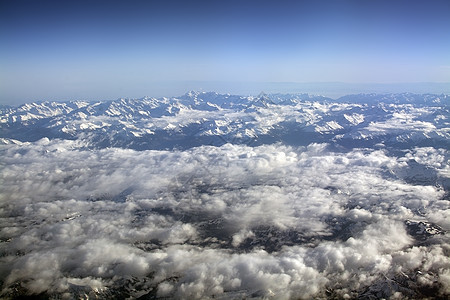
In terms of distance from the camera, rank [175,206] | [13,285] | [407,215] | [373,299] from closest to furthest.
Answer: [373,299]
[13,285]
[407,215]
[175,206]

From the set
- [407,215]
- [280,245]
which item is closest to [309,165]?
[407,215]

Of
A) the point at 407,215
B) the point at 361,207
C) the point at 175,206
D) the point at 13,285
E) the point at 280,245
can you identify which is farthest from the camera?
the point at 175,206

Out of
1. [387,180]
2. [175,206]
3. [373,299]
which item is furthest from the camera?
[387,180]

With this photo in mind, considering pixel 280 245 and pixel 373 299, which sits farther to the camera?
pixel 280 245

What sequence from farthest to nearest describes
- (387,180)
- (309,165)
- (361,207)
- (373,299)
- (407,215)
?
(309,165)
(387,180)
(361,207)
(407,215)
(373,299)

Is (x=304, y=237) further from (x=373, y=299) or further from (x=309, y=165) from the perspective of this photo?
(x=309, y=165)

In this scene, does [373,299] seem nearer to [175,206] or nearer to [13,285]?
[175,206]

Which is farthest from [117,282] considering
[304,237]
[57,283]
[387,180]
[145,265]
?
[387,180]

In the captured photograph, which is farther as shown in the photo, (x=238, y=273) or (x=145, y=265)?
(x=145, y=265)

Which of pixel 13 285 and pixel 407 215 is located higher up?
pixel 407 215
